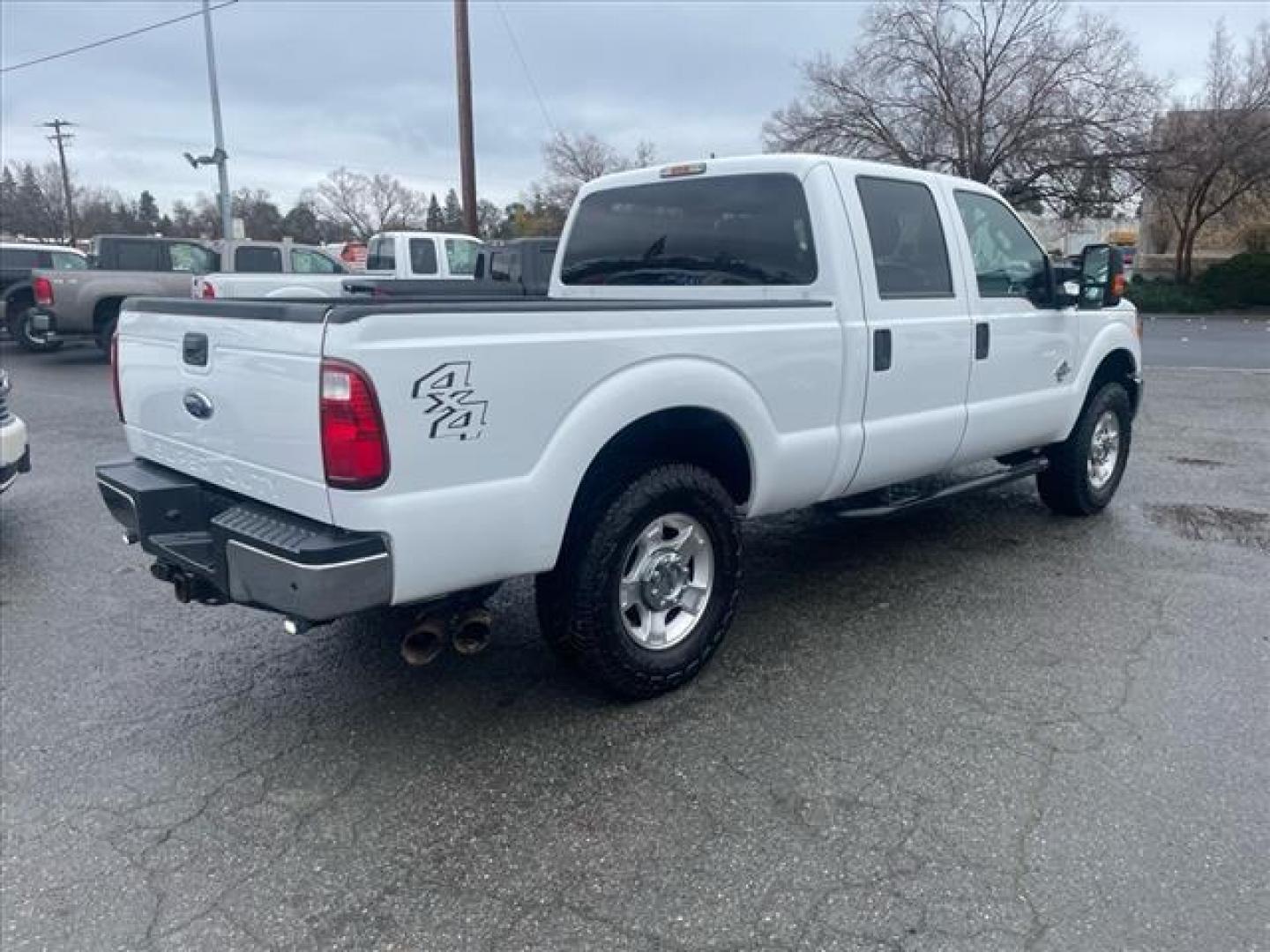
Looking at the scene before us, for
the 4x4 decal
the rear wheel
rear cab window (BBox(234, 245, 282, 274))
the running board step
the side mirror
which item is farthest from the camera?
rear cab window (BBox(234, 245, 282, 274))

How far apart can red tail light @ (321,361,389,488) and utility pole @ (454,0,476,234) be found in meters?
17.5

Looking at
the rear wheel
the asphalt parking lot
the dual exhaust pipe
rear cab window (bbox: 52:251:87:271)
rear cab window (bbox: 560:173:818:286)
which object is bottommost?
the asphalt parking lot

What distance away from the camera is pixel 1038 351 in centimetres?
520

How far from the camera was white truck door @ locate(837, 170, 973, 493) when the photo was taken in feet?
13.7

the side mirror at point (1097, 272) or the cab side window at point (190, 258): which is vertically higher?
the cab side window at point (190, 258)

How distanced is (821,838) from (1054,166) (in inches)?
1331

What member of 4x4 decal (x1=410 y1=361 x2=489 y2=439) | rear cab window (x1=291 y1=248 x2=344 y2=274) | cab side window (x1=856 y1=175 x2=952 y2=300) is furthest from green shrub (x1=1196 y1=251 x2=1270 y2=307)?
4x4 decal (x1=410 y1=361 x2=489 y2=439)

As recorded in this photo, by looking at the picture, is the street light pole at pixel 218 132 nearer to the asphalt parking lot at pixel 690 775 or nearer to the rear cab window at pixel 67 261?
the rear cab window at pixel 67 261

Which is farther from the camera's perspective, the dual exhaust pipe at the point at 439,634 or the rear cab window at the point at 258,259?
the rear cab window at the point at 258,259

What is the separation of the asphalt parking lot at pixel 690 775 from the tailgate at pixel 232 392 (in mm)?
992

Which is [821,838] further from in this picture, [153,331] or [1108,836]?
[153,331]

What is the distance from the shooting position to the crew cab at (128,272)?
14.7 meters

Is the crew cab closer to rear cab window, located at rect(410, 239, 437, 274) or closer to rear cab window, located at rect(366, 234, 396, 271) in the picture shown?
rear cab window, located at rect(366, 234, 396, 271)

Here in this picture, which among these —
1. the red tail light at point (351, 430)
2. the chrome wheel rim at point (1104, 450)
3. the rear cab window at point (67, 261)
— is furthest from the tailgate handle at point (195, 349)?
the rear cab window at point (67, 261)
